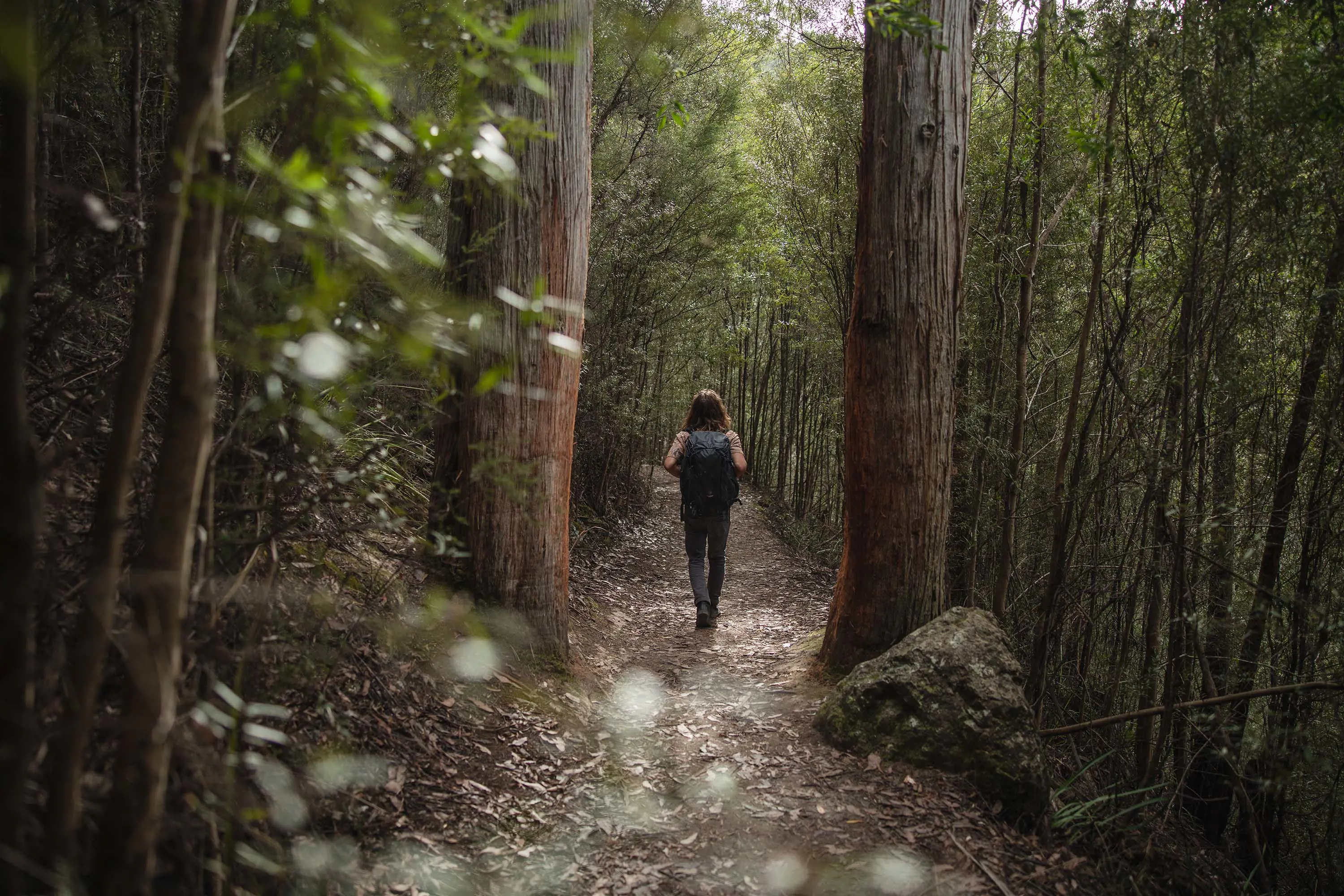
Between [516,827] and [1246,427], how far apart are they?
526cm

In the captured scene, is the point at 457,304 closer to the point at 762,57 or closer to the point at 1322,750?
the point at 1322,750

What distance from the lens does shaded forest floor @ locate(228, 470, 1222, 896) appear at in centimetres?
247

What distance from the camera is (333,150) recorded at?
3.81 ft

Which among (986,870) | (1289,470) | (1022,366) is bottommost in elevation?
(986,870)

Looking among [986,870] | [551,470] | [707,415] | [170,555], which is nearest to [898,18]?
[551,470]

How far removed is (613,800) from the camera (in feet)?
10.4

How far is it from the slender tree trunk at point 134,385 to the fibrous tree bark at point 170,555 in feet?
0.08

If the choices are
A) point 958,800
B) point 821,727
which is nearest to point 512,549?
point 821,727

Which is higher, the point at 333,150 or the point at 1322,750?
the point at 333,150

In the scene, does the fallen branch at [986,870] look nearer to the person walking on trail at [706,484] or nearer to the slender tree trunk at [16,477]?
the slender tree trunk at [16,477]

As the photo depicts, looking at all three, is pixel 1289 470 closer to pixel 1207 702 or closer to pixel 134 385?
pixel 1207 702

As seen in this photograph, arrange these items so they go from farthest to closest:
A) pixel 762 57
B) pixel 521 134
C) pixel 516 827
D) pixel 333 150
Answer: pixel 762 57
pixel 516 827
pixel 521 134
pixel 333 150

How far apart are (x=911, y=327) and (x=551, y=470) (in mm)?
2241

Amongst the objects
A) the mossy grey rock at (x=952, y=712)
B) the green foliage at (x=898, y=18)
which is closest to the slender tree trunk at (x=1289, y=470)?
the mossy grey rock at (x=952, y=712)
